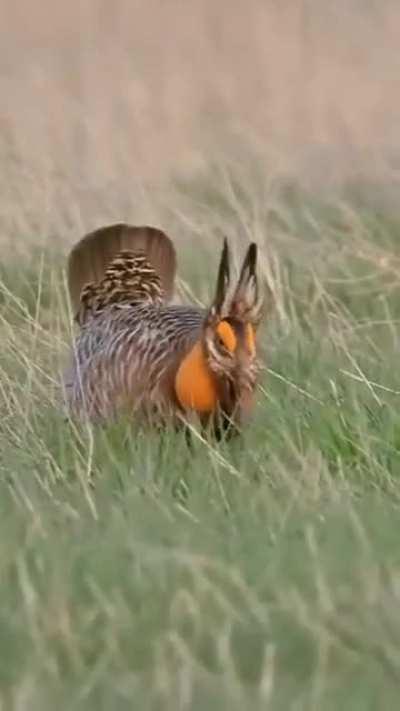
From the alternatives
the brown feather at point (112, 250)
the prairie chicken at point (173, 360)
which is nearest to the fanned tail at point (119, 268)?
the brown feather at point (112, 250)

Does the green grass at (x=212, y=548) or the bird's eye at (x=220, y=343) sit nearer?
the green grass at (x=212, y=548)

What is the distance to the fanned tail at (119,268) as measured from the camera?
5.12 m

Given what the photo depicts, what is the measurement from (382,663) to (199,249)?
3.46 m

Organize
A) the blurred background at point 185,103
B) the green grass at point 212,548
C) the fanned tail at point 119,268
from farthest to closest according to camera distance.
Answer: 1. the blurred background at point 185,103
2. the fanned tail at point 119,268
3. the green grass at point 212,548

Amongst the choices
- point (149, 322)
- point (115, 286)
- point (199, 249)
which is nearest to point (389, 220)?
point (199, 249)

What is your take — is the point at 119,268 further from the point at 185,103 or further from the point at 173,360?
the point at 185,103

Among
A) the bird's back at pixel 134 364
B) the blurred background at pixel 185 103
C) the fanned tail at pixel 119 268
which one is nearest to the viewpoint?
the bird's back at pixel 134 364

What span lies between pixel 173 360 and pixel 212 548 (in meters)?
1.16

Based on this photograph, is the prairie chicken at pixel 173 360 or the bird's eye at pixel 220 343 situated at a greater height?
the bird's eye at pixel 220 343

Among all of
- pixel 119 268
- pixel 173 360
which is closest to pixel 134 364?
pixel 173 360

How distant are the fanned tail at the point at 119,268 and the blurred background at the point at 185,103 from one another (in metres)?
0.88

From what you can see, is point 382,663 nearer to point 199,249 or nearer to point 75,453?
point 75,453

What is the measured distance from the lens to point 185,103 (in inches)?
289

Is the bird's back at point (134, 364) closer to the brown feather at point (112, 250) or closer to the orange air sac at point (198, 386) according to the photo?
the orange air sac at point (198, 386)
